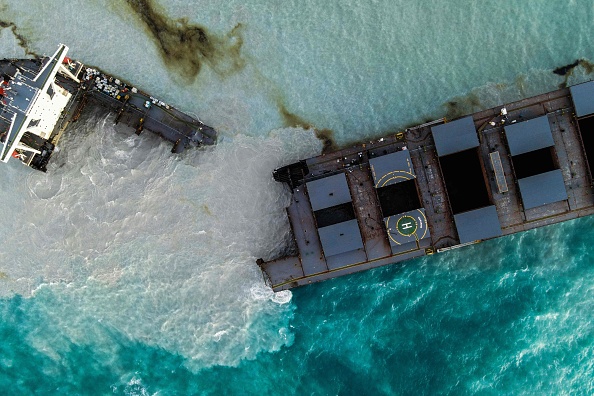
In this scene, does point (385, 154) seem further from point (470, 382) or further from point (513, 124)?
point (470, 382)

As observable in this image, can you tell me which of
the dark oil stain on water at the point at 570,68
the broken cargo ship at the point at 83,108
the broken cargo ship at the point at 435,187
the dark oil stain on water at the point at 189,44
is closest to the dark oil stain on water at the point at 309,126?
the broken cargo ship at the point at 435,187

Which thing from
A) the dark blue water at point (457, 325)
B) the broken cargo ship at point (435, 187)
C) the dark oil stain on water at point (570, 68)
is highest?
the dark oil stain on water at point (570, 68)

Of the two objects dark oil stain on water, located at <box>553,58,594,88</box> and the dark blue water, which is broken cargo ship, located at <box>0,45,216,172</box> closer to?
the dark blue water

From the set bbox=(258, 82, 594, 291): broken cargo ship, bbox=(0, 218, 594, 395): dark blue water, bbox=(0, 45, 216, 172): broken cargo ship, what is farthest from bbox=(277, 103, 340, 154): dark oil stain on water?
bbox=(0, 218, 594, 395): dark blue water

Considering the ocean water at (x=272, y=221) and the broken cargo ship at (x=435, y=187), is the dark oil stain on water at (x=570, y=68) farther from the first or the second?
the broken cargo ship at (x=435, y=187)

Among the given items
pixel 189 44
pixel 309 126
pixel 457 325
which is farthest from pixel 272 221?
pixel 457 325
